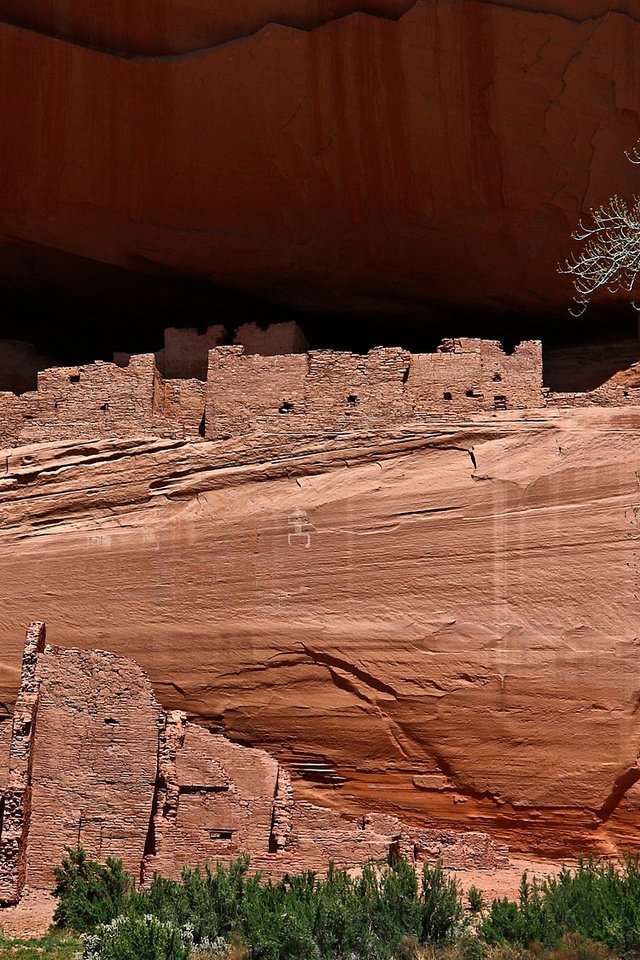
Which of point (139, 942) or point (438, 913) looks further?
point (438, 913)

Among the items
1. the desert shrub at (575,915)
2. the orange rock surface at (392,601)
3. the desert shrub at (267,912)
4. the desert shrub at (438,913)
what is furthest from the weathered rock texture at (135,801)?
the desert shrub at (575,915)

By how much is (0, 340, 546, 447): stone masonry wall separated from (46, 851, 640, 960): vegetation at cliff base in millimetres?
4472

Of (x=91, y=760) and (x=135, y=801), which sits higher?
(x=91, y=760)

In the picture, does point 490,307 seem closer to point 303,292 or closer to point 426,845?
point 303,292

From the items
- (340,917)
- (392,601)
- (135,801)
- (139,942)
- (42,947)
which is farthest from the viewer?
(392,601)

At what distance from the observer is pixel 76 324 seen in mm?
18688

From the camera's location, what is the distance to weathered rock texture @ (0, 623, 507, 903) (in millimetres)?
13367

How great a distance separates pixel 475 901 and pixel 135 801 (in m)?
2.99

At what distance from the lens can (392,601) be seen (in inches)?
569

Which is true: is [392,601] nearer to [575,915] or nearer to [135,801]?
[135,801]

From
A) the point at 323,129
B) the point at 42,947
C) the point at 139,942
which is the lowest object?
the point at 42,947

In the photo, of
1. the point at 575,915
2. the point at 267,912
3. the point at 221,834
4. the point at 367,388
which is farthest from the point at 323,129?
the point at 575,915

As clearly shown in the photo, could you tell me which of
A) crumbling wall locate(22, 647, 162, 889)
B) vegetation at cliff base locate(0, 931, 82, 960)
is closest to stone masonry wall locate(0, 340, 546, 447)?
crumbling wall locate(22, 647, 162, 889)

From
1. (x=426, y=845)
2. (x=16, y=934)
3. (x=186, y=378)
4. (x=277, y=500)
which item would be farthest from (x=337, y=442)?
(x=16, y=934)
